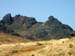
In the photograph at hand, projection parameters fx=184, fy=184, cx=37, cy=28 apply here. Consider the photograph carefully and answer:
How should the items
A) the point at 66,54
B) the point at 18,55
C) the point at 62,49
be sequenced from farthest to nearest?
the point at 18,55 → the point at 62,49 → the point at 66,54

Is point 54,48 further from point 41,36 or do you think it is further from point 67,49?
point 41,36

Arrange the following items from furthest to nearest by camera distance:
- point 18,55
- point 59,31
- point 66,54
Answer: point 59,31
point 18,55
point 66,54

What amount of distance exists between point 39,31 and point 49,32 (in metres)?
10.5

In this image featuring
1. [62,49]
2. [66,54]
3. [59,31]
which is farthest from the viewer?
[59,31]

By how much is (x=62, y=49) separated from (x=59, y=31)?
179563mm

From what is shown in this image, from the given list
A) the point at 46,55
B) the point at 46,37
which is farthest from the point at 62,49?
the point at 46,37

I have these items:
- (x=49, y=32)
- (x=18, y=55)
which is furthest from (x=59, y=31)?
(x=18, y=55)

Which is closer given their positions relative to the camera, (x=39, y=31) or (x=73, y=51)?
(x=73, y=51)

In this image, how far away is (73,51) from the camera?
713 inches

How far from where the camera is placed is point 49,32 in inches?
7589

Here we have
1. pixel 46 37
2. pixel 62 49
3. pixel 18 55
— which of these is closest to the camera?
pixel 62 49

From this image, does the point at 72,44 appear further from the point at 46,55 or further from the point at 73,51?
the point at 46,55

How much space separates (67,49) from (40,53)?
290 centimetres

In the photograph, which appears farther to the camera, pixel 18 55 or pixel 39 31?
pixel 39 31
